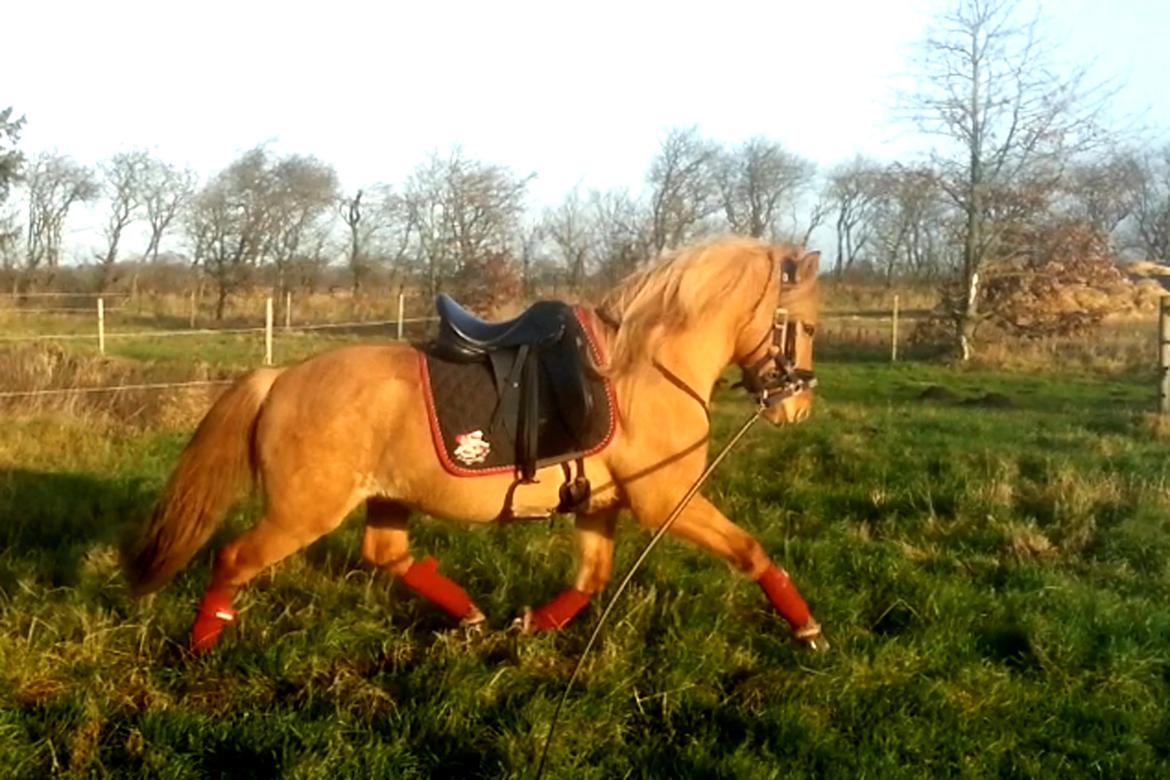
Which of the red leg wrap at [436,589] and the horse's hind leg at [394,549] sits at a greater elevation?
the horse's hind leg at [394,549]

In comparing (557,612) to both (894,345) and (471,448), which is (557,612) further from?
(894,345)

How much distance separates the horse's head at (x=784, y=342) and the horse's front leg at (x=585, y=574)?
3.04 ft

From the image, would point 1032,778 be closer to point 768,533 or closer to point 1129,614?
point 1129,614

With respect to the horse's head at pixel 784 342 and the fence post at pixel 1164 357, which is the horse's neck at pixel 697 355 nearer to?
the horse's head at pixel 784 342

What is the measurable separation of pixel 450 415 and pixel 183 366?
41.3 feet

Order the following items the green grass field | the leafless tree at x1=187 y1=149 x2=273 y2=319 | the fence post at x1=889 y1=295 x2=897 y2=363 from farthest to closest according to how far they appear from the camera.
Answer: the leafless tree at x1=187 y1=149 x2=273 y2=319
the fence post at x1=889 y1=295 x2=897 y2=363
the green grass field

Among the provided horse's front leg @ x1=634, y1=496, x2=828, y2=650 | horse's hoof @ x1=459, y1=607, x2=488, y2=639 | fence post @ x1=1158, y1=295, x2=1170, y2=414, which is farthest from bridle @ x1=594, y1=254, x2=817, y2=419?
fence post @ x1=1158, y1=295, x2=1170, y2=414

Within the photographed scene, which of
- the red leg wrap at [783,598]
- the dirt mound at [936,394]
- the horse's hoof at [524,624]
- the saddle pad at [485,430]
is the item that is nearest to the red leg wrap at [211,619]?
the saddle pad at [485,430]

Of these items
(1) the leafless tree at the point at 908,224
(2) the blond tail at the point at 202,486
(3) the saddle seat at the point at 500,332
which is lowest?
(2) the blond tail at the point at 202,486

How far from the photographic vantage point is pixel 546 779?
3537 mm

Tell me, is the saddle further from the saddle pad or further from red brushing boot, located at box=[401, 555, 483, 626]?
red brushing boot, located at box=[401, 555, 483, 626]

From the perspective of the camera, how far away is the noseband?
16.2 ft

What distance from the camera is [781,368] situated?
496 centimetres

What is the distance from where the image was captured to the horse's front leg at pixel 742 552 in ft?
15.4
